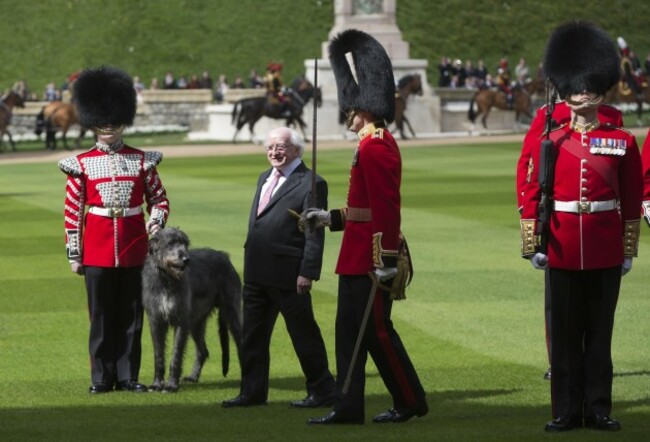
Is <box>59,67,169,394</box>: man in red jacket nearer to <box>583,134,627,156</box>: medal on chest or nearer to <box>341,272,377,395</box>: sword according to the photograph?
<box>341,272,377,395</box>: sword

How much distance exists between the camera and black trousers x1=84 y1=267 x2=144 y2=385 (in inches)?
475

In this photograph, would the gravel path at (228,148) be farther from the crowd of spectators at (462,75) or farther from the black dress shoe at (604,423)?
the black dress shoe at (604,423)

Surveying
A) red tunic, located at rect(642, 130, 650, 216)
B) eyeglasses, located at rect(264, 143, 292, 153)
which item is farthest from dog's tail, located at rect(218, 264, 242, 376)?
red tunic, located at rect(642, 130, 650, 216)

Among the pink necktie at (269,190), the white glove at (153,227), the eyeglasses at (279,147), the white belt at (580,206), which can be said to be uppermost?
the eyeglasses at (279,147)

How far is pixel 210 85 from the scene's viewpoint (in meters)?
69.4

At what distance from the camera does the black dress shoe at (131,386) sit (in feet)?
39.5

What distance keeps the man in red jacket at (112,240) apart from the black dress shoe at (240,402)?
0.97m

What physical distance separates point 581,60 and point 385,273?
1.62 meters

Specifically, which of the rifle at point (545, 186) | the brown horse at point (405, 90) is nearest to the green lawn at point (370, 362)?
the rifle at point (545, 186)

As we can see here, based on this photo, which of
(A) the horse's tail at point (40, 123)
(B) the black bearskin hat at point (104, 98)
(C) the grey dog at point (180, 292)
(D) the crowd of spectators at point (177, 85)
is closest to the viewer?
(C) the grey dog at point (180, 292)

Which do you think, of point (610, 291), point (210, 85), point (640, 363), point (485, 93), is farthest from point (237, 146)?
point (610, 291)

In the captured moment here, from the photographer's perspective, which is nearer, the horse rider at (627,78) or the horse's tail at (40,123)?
the horse's tail at (40,123)

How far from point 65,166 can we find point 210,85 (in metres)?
57.6

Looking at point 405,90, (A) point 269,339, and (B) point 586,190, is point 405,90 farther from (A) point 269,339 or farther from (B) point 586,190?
(B) point 586,190
